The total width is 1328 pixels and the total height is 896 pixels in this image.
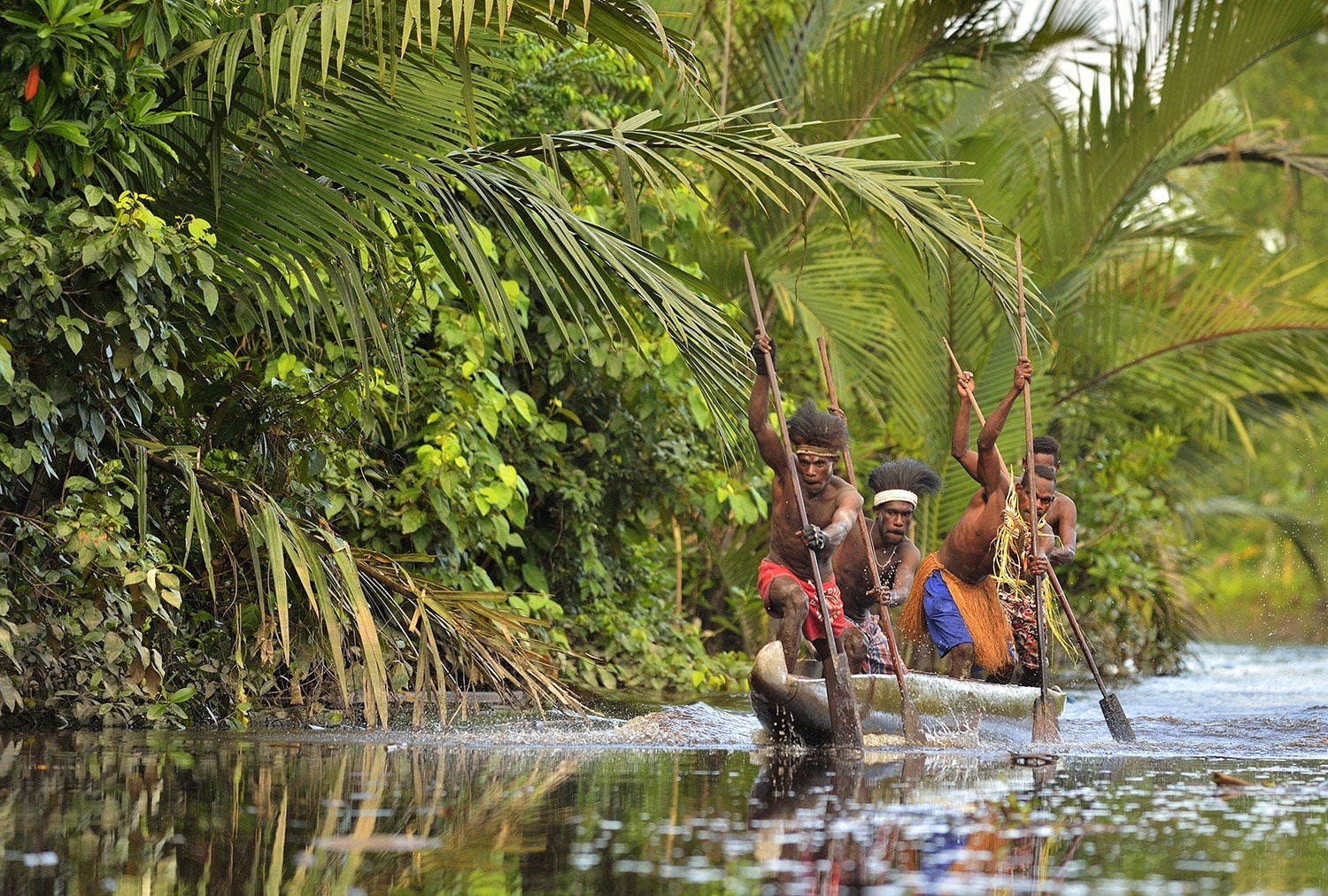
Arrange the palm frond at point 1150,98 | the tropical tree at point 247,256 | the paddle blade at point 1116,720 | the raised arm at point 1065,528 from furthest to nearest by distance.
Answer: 1. the palm frond at point 1150,98
2. the raised arm at point 1065,528
3. the paddle blade at point 1116,720
4. the tropical tree at point 247,256

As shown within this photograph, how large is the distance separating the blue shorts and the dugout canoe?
0.57 meters

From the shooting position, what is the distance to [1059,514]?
863 centimetres

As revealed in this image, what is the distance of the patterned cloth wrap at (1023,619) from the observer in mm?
8164

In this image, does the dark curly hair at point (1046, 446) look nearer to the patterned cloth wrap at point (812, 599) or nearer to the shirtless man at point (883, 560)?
the shirtless man at point (883, 560)

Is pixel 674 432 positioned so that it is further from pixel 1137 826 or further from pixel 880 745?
pixel 1137 826

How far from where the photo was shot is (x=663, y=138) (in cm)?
627

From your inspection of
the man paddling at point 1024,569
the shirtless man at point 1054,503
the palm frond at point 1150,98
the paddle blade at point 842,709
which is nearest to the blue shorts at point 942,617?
the man paddling at point 1024,569

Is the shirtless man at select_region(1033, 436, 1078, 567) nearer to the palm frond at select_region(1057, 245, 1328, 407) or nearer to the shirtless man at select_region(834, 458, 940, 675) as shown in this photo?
the shirtless man at select_region(834, 458, 940, 675)

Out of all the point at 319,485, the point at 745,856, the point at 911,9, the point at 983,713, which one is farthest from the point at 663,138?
the point at 911,9

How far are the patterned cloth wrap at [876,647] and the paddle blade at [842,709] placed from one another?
124 centimetres

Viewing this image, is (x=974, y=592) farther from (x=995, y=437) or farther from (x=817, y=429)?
(x=817, y=429)

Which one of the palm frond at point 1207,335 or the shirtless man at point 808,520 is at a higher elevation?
the palm frond at point 1207,335

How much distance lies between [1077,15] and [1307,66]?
1612cm

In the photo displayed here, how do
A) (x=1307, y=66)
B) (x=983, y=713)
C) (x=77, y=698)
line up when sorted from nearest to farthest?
(x=77, y=698) → (x=983, y=713) → (x=1307, y=66)
